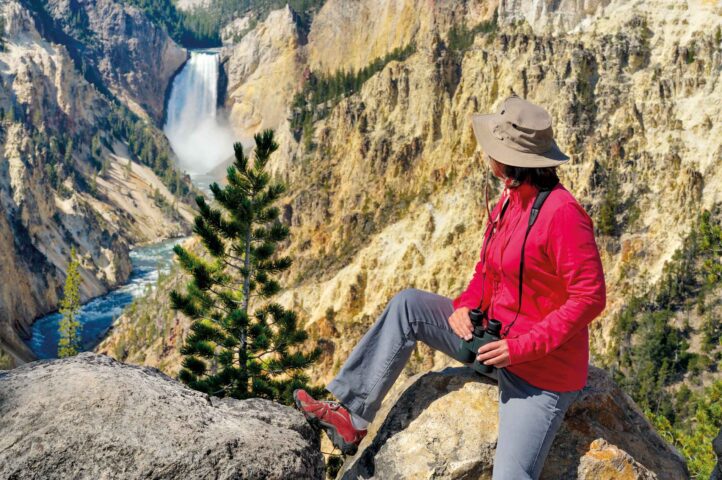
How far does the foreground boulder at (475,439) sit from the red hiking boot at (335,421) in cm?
19

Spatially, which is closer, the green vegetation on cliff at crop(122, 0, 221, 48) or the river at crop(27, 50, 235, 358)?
the river at crop(27, 50, 235, 358)

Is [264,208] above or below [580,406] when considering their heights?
below

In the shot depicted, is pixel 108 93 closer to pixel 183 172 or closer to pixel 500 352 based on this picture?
pixel 183 172

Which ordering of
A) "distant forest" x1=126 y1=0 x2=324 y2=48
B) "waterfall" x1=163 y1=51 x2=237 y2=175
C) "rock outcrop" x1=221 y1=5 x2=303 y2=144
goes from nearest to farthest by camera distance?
"rock outcrop" x1=221 y1=5 x2=303 y2=144, "waterfall" x1=163 y1=51 x2=237 y2=175, "distant forest" x1=126 y1=0 x2=324 y2=48

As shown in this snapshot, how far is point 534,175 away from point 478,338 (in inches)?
48.7

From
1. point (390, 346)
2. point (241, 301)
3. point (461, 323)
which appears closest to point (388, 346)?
point (390, 346)

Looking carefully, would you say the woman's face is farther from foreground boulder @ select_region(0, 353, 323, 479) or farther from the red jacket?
foreground boulder @ select_region(0, 353, 323, 479)

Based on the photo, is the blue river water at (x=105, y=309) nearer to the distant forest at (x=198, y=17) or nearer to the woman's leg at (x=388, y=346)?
the woman's leg at (x=388, y=346)

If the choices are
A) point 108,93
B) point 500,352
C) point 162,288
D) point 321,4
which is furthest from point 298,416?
point 108,93

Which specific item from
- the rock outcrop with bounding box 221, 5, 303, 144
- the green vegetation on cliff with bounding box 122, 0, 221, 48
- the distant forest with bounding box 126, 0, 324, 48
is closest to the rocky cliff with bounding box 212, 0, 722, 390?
the rock outcrop with bounding box 221, 5, 303, 144

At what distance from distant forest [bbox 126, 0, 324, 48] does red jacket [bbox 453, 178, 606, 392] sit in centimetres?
15543

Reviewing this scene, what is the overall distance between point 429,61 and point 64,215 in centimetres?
6280

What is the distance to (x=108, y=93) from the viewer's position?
142 m

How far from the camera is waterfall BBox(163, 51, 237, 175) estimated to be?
415 ft
